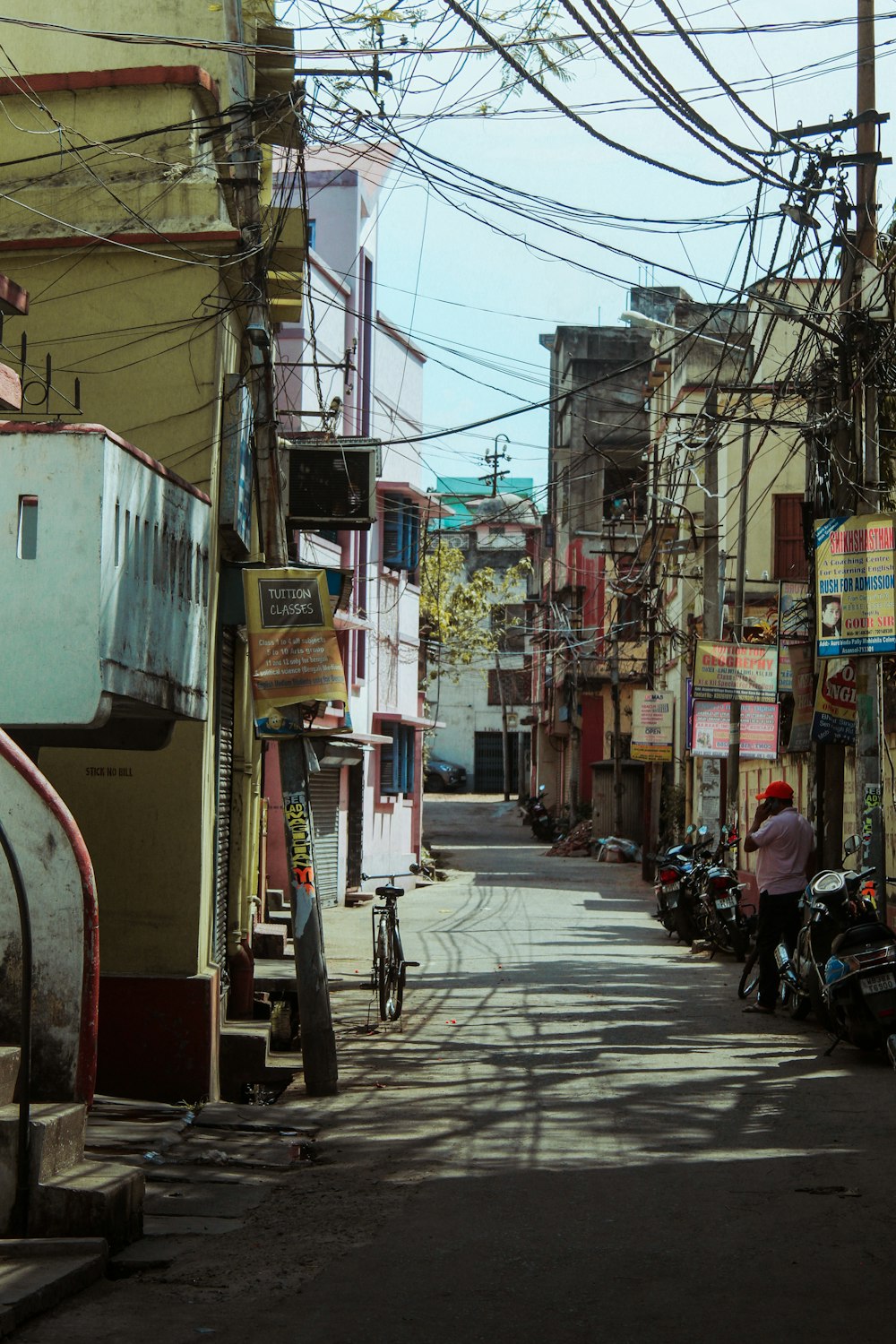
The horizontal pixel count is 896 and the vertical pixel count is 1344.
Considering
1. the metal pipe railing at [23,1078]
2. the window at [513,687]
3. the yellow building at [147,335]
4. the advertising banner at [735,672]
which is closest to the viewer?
the metal pipe railing at [23,1078]

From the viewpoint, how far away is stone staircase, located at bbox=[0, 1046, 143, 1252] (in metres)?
6.17

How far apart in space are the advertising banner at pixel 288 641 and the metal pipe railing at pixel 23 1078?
13.7ft

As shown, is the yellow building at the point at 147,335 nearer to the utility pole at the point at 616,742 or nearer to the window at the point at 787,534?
the window at the point at 787,534

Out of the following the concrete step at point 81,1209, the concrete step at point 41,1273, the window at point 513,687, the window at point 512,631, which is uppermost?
the window at point 512,631

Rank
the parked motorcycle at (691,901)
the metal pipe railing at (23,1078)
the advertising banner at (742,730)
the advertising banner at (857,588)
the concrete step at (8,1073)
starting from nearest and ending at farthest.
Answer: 1. the metal pipe railing at (23,1078)
2. the concrete step at (8,1073)
3. the advertising banner at (857,588)
4. the parked motorcycle at (691,901)
5. the advertising banner at (742,730)

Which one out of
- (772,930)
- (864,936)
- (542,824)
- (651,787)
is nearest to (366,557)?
(651,787)

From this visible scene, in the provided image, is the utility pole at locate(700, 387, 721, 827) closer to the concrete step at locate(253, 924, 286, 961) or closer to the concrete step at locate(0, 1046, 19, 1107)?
the concrete step at locate(253, 924, 286, 961)

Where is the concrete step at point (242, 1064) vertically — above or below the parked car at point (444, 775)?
below

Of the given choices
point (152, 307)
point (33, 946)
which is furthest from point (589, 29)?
point (33, 946)

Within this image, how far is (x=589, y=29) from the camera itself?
7.69 meters

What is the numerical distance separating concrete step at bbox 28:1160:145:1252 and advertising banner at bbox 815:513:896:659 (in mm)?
7971

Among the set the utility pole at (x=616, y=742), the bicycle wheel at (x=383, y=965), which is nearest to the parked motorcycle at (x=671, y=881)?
the bicycle wheel at (x=383, y=965)

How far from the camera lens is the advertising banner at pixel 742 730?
2181 centimetres

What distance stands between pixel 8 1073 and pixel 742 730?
653 inches
